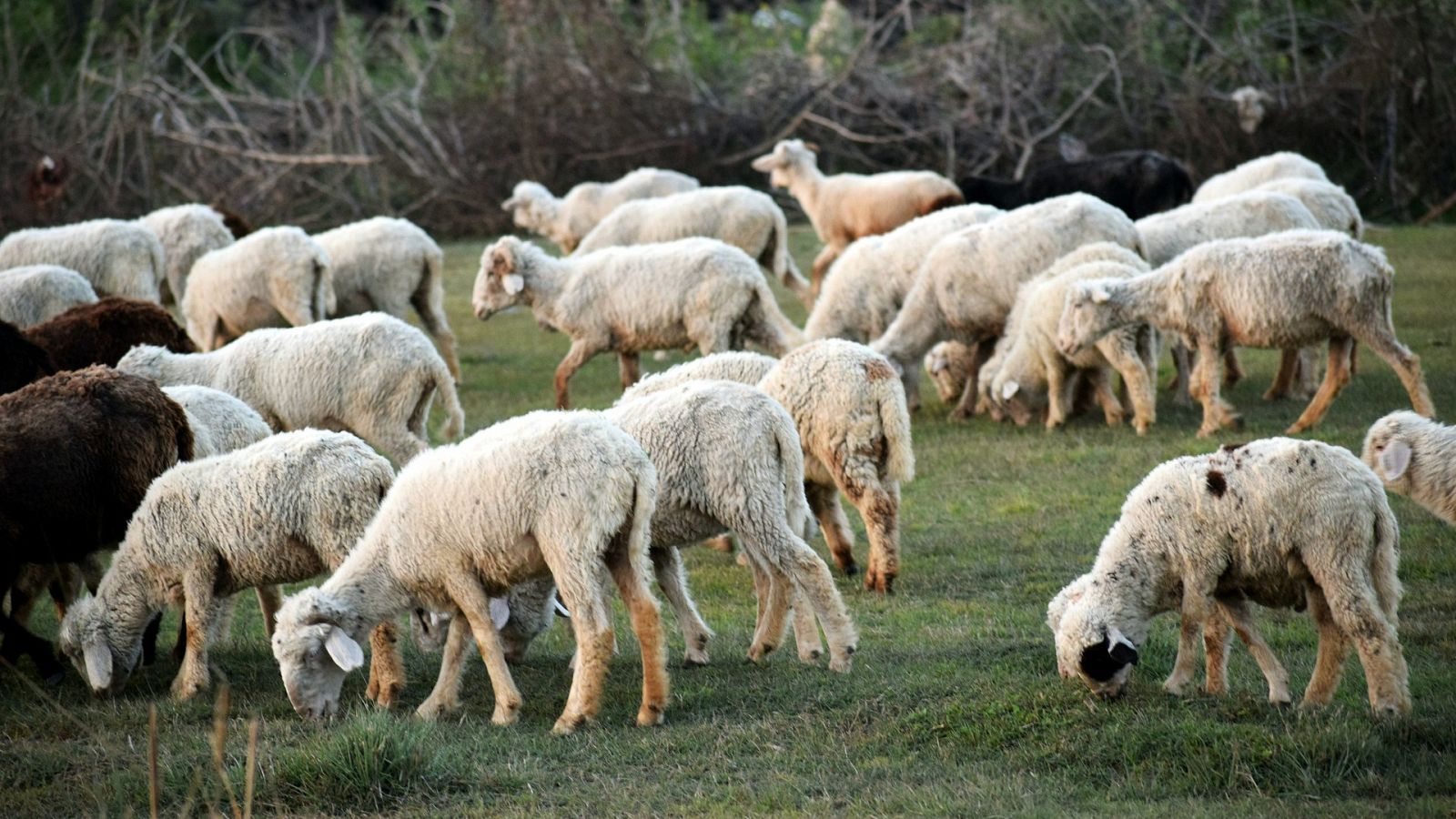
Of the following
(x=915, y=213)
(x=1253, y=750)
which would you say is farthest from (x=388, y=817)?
(x=915, y=213)

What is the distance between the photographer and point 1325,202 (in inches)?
Answer: 567

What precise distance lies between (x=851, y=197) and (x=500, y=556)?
13.6 meters

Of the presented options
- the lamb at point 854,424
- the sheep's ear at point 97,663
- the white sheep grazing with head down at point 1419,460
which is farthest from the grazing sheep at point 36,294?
the white sheep grazing with head down at point 1419,460

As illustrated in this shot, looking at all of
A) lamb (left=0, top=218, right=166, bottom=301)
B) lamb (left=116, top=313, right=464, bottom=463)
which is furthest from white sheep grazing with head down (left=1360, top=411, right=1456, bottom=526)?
lamb (left=0, top=218, right=166, bottom=301)

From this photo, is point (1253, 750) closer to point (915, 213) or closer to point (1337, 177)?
point (915, 213)

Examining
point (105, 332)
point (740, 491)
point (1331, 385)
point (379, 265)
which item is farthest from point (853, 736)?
point (379, 265)

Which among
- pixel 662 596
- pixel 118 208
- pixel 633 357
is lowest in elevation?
pixel 662 596

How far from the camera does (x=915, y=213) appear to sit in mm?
18781

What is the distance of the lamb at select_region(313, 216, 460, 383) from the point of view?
14734 mm

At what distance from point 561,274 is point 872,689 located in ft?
24.7

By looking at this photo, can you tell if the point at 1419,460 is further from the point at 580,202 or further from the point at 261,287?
the point at 580,202

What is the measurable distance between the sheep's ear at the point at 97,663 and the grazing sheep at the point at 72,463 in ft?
1.98

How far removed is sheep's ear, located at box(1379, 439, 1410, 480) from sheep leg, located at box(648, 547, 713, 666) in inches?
120

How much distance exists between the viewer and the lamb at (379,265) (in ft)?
48.3
